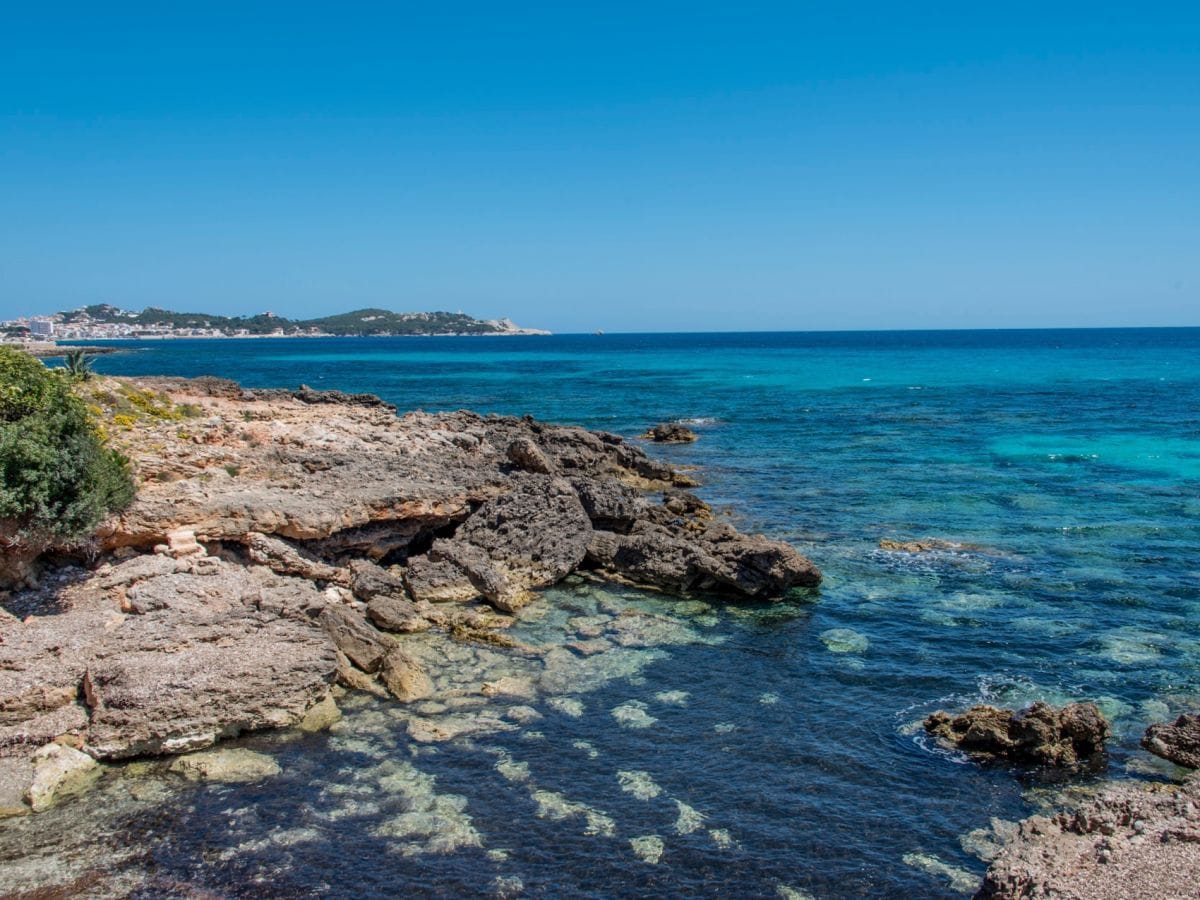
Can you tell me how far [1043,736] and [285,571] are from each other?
16292 mm

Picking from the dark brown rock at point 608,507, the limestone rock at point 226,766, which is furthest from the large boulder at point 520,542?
the limestone rock at point 226,766

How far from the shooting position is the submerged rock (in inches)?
576

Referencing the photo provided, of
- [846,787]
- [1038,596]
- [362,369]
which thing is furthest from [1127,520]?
[362,369]

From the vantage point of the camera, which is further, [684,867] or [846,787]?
[846,787]

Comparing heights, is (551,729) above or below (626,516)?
below

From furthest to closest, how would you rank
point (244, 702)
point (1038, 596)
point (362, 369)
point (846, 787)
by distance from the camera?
1. point (362, 369)
2. point (1038, 596)
3. point (244, 702)
4. point (846, 787)

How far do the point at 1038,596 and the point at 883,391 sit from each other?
224 feet

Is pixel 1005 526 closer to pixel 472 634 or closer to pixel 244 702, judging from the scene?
pixel 472 634

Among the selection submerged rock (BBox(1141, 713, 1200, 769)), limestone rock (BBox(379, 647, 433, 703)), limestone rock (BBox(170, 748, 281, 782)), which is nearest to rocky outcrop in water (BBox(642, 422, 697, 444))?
limestone rock (BBox(379, 647, 433, 703))

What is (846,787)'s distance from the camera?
14211 mm

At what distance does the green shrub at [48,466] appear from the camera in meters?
16.7

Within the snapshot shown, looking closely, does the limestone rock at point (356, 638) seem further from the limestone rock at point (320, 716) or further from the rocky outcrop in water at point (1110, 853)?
the rocky outcrop in water at point (1110, 853)

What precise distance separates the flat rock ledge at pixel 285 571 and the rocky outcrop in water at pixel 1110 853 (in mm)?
10895

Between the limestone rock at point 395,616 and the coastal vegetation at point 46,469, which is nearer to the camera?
the coastal vegetation at point 46,469
